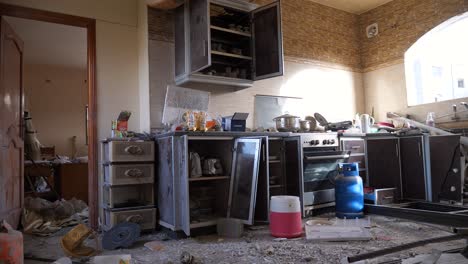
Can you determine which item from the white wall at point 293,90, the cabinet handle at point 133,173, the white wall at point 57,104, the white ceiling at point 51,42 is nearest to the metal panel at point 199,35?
the white wall at point 293,90

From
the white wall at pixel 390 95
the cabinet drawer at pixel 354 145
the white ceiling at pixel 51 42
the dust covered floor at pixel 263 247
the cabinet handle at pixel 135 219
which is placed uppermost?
the white ceiling at pixel 51 42

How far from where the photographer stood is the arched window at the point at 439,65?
17.0ft

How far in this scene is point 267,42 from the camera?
4301 millimetres

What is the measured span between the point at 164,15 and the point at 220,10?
743 millimetres

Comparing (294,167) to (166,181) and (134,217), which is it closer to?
(166,181)

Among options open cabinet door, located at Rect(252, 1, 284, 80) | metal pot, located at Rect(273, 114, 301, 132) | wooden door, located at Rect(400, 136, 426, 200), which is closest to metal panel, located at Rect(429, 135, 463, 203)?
wooden door, located at Rect(400, 136, 426, 200)

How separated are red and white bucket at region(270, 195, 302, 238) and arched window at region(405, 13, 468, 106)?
3522 mm

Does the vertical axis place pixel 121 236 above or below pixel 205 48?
below

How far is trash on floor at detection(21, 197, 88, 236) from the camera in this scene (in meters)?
3.70

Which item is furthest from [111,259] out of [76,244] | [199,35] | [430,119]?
[430,119]

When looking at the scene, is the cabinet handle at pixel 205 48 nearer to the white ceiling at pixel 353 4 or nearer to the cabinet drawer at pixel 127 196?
the cabinet drawer at pixel 127 196

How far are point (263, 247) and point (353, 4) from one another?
4.72 meters

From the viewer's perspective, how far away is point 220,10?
14.5 feet

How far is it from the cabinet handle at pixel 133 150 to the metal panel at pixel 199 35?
3.49 feet
